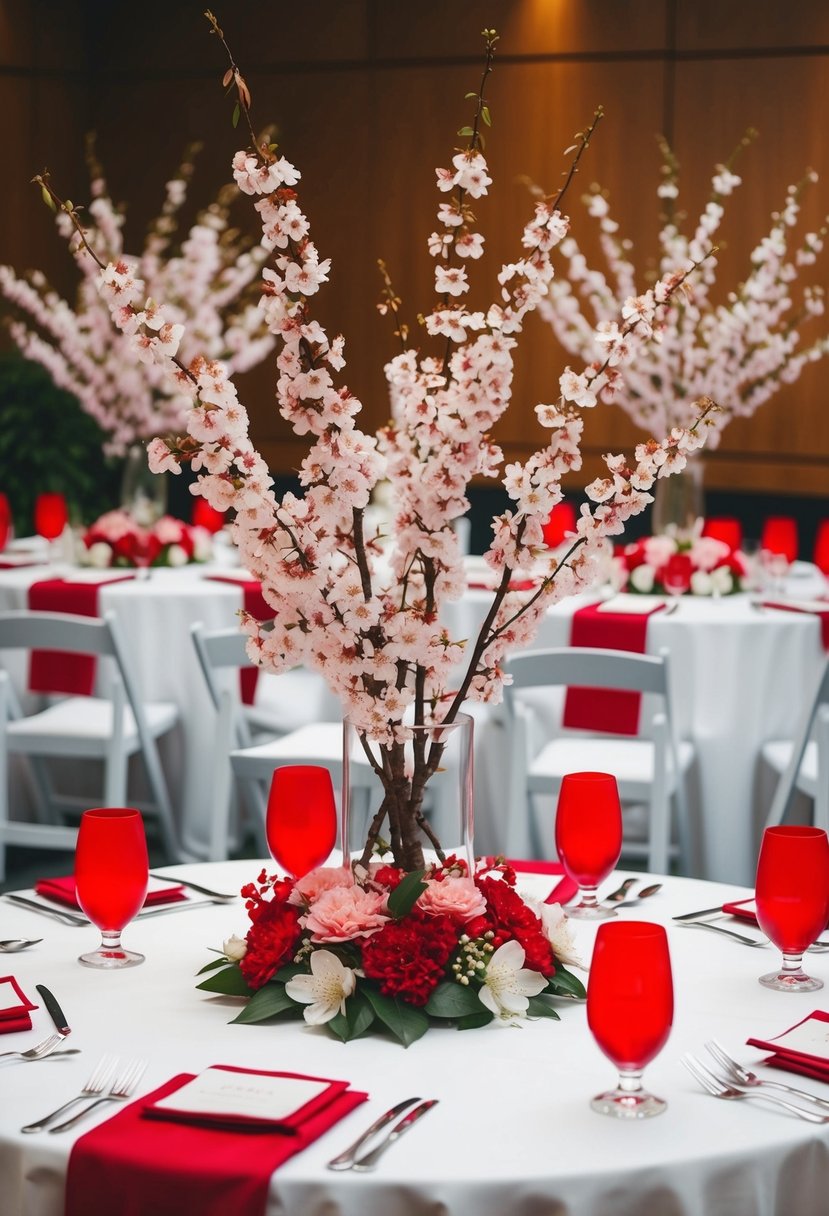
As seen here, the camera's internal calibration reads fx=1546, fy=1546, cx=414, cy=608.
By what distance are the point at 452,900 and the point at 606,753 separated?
2510 millimetres

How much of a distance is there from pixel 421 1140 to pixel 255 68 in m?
7.59

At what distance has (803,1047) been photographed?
4.66 ft

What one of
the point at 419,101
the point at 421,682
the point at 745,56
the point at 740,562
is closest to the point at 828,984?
the point at 421,682

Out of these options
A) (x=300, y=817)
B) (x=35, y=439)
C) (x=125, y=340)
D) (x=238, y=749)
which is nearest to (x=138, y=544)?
(x=125, y=340)

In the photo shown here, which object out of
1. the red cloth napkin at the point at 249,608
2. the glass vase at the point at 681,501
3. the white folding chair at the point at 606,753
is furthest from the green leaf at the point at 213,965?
Result: the glass vase at the point at 681,501

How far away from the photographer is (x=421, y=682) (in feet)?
5.25

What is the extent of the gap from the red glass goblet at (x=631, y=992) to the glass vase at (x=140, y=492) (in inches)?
167

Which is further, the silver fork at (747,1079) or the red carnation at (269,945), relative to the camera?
the red carnation at (269,945)

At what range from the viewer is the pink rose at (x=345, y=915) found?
1543 mm

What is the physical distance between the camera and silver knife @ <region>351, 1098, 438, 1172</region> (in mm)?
1194

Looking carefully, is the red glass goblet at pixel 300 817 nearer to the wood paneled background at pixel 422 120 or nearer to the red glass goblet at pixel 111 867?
the red glass goblet at pixel 111 867

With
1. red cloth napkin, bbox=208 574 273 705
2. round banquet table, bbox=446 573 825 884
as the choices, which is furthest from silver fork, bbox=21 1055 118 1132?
red cloth napkin, bbox=208 574 273 705

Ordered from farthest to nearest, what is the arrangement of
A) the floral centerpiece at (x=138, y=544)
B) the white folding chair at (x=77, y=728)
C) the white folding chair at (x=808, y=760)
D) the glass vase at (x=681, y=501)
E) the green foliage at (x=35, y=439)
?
the green foliage at (x=35, y=439)
the floral centerpiece at (x=138, y=544)
the glass vase at (x=681, y=501)
the white folding chair at (x=77, y=728)
the white folding chair at (x=808, y=760)

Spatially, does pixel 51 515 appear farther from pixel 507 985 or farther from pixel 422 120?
pixel 507 985
